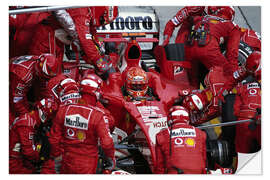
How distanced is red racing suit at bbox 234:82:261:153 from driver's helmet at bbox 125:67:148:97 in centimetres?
82

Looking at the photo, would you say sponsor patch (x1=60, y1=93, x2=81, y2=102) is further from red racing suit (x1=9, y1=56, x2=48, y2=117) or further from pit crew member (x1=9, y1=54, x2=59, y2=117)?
red racing suit (x1=9, y1=56, x2=48, y2=117)

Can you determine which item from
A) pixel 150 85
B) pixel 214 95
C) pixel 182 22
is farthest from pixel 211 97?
pixel 182 22

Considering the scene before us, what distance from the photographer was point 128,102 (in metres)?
3.36

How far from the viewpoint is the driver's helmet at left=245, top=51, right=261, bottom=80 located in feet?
10.0

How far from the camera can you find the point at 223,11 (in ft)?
11.9

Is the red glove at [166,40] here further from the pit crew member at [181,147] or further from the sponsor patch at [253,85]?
the pit crew member at [181,147]

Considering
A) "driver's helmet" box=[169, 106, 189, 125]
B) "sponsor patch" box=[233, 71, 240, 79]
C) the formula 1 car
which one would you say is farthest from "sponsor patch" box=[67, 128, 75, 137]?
"sponsor patch" box=[233, 71, 240, 79]

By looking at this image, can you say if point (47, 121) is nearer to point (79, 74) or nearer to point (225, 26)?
point (79, 74)

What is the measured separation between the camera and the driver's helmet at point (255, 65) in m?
3.06

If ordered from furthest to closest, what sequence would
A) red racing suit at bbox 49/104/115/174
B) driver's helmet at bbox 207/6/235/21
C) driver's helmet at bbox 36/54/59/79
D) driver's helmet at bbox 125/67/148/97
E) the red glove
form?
the red glove < driver's helmet at bbox 207/6/235/21 < driver's helmet at bbox 125/67/148/97 < driver's helmet at bbox 36/54/59/79 < red racing suit at bbox 49/104/115/174

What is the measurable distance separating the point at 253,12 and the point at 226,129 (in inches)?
40.1

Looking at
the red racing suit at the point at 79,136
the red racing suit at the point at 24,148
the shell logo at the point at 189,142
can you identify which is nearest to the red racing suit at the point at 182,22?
the shell logo at the point at 189,142

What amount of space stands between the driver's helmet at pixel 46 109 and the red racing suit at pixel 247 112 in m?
1.51
